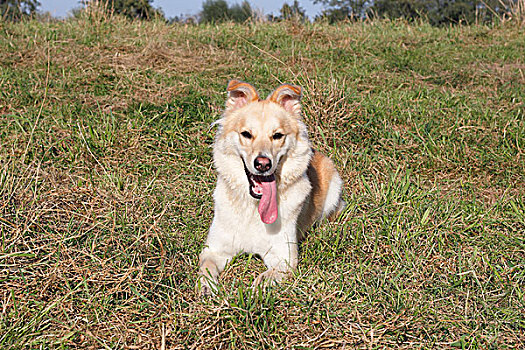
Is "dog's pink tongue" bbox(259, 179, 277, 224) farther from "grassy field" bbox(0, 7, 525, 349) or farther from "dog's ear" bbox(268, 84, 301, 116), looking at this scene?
"dog's ear" bbox(268, 84, 301, 116)

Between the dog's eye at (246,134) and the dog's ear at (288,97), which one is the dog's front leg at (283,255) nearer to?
the dog's eye at (246,134)

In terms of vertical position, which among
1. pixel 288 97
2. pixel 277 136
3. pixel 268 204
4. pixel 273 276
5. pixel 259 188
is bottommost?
pixel 273 276

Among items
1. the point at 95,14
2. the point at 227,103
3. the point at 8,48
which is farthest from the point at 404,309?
the point at 95,14

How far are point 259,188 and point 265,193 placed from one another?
0.07 meters

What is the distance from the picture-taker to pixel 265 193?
3236 millimetres

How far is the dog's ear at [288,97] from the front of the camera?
3.40 meters

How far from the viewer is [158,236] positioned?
3.23 metres

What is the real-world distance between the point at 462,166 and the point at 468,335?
265 cm

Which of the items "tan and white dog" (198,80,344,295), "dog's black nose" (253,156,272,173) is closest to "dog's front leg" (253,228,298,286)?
"tan and white dog" (198,80,344,295)

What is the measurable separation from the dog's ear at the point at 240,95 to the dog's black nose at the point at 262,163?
70 centimetres

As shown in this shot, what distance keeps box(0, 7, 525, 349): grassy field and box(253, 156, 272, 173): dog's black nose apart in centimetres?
80

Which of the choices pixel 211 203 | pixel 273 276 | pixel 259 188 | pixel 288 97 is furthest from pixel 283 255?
pixel 288 97

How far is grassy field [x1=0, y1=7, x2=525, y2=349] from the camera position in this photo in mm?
2547

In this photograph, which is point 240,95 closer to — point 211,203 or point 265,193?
point 265,193
